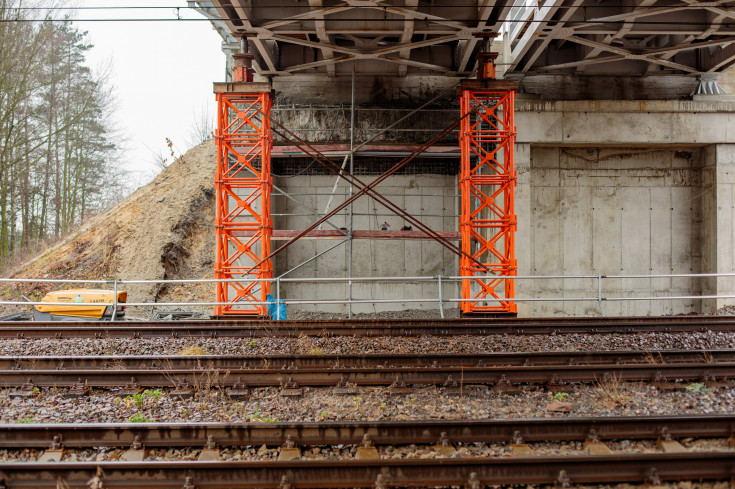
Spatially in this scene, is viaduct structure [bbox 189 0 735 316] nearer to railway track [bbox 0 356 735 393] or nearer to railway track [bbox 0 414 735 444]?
railway track [bbox 0 356 735 393]

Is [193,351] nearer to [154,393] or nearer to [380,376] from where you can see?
[154,393]

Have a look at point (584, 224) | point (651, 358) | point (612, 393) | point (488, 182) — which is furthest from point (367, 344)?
point (584, 224)

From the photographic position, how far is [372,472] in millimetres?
3943

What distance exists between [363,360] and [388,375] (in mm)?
821

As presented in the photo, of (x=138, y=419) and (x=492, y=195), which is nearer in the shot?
(x=138, y=419)

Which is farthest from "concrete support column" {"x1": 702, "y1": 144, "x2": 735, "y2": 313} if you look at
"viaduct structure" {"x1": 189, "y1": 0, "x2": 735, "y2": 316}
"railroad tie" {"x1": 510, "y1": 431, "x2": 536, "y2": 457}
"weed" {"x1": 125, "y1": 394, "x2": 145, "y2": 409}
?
"weed" {"x1": 125, "y1": 394, "x2": 145, "y2": 409}

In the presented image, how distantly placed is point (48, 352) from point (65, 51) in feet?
74.1

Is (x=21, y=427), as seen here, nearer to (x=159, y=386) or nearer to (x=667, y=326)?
(x=159, y=386)

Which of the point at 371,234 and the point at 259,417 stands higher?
the point at 371,234

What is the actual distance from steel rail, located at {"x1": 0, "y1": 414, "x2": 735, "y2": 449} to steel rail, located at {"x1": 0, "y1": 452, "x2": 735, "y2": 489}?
0.57 m

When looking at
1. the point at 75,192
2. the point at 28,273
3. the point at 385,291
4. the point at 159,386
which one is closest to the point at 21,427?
the point at 159,386

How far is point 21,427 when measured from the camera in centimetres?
453

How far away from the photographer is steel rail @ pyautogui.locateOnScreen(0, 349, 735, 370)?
22.7ft

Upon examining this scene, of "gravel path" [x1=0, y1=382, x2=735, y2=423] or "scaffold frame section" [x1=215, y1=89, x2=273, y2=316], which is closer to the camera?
"gravel path" [x1=0, y1=382, x2=735, y2=423]
